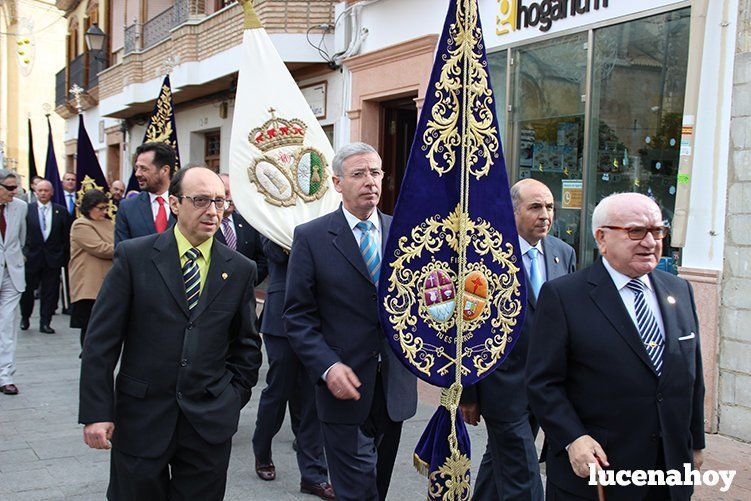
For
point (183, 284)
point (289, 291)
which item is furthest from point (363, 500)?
point (183, 284)

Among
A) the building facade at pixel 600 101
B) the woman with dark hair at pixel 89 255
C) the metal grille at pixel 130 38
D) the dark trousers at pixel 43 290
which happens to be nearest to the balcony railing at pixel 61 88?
the metal grille at pixel 130 38

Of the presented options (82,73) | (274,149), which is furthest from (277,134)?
(82,73)

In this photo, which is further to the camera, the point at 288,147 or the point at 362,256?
the point at 288,147

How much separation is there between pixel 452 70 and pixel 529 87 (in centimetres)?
610

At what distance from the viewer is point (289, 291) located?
402cm

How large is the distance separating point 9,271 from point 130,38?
47.3ft

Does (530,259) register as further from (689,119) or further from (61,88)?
(61,88)

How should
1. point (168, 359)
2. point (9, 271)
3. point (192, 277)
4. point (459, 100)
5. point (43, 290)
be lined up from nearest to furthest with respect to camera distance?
point (168, 359) → point (192, 277) → point (459, 100) → point (9, 271) → point (43, 290)

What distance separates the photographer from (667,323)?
124 inches

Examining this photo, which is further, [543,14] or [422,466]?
[543,14]

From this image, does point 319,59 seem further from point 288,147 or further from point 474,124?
point 474,124

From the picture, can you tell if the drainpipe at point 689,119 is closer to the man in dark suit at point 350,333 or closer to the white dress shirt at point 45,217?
the man in dark suit at point 350,333

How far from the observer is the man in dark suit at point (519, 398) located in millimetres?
4195

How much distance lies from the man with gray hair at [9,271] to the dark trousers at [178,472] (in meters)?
4.76
